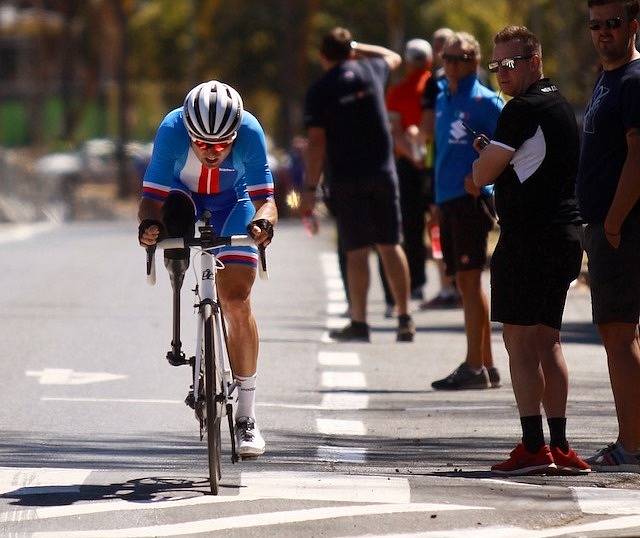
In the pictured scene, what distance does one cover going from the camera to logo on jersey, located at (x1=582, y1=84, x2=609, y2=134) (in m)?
8.55

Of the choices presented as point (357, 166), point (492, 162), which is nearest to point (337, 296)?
point (357, 166)

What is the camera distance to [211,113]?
27.0ft

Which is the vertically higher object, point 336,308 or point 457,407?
point 336,308

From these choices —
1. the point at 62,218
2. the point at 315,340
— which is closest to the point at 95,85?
the point at 62,218

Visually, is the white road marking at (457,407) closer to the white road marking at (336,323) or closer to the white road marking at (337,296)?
the white road marking at (336,323)

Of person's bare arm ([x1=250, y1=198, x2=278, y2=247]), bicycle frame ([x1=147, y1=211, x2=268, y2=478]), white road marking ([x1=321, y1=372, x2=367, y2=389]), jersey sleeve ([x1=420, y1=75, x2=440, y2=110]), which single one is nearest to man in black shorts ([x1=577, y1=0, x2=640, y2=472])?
person's bare arm ([x1=250, y1=198, x2=278, y2=247])

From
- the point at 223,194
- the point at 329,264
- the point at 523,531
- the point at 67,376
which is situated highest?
the point at 223,194

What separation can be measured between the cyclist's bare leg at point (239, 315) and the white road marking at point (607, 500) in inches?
65.8

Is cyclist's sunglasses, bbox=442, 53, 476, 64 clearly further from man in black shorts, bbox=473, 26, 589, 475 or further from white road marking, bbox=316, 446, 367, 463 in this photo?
white road marking, bbox=316, 446, 367, 463

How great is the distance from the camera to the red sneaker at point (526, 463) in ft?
27.5

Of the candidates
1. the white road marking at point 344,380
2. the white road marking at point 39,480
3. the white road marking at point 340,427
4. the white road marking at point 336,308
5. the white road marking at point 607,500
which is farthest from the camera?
the white road marking at point 336,308

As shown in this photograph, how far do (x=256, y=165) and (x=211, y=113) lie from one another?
1.50 ft

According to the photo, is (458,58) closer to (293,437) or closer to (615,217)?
(293,437)

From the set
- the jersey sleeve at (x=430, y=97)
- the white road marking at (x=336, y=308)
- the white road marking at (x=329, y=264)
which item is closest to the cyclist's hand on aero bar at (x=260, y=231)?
the jersey sleeve at (x=430, y=97)
